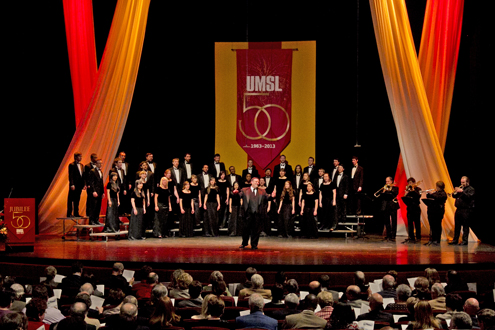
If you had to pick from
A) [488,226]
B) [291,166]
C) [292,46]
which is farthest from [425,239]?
[292,46]

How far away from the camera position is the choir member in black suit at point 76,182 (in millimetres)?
12422

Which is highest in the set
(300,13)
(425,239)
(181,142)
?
(300,13)

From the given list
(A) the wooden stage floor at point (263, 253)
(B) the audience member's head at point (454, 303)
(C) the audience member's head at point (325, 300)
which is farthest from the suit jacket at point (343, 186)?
(C) the audience member's head at point (325, 300)

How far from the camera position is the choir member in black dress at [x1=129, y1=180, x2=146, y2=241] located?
40.4 ft

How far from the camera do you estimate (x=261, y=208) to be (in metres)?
10.7

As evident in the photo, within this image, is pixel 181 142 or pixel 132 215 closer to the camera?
pixel 132 215

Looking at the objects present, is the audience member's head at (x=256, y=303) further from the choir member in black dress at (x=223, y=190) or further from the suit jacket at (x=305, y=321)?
the choir member in black dress at (x=223, y=190)

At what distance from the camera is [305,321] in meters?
4.60

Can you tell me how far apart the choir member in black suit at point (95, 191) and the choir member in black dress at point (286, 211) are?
391 cm

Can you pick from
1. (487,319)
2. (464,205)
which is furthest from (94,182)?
(487,319)

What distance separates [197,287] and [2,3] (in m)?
10.5

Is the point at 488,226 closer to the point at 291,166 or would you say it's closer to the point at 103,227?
the point at 291,166

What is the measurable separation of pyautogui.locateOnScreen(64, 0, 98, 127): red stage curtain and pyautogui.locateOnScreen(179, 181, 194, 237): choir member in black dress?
9.73 feet

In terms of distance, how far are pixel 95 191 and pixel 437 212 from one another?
6.87m
